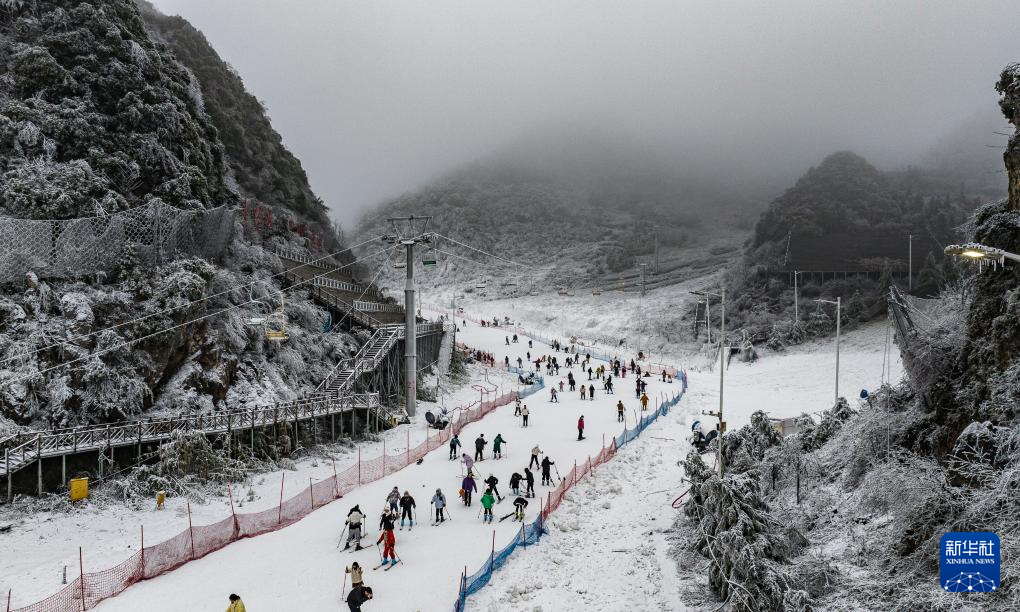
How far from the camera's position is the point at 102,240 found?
2694cm

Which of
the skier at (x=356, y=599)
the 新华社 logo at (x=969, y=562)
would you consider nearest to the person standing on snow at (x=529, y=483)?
the skier at (x=356, y=599)

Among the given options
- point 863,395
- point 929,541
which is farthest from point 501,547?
point 863,395

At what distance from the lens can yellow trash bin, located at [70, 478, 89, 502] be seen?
18.9m

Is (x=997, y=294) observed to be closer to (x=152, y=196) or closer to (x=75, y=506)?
(x=75, y=506)

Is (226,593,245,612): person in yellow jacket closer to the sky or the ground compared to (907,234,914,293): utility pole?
closer to the ground

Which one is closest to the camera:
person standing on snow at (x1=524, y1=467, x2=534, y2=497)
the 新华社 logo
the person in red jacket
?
Result: the 新华社 logo

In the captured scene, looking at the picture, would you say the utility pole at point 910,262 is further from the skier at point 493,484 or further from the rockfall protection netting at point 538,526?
the skier at point 493,484

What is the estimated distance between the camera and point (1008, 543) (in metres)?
10.2

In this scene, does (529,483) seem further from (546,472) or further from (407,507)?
(407,507)

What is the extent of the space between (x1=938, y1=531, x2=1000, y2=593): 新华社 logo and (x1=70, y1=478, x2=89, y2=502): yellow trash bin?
23646mm

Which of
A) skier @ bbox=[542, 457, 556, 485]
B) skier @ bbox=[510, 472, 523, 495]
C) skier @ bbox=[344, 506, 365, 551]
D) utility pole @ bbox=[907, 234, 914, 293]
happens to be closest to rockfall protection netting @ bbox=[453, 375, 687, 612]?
skier @ bbox=[542, 457, 556, 485]

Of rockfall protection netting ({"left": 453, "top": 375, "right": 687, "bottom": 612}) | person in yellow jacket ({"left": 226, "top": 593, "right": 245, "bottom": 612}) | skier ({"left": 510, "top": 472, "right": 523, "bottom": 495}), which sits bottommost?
rockfall protection netting ({"left": 453, "top": 375, "right": 687, "bottom": 612})

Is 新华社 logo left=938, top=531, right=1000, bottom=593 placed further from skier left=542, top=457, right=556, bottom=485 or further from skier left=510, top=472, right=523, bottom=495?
Answer: skier left=542, top=457, right=556, bottom=485

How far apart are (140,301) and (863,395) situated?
38.8m
